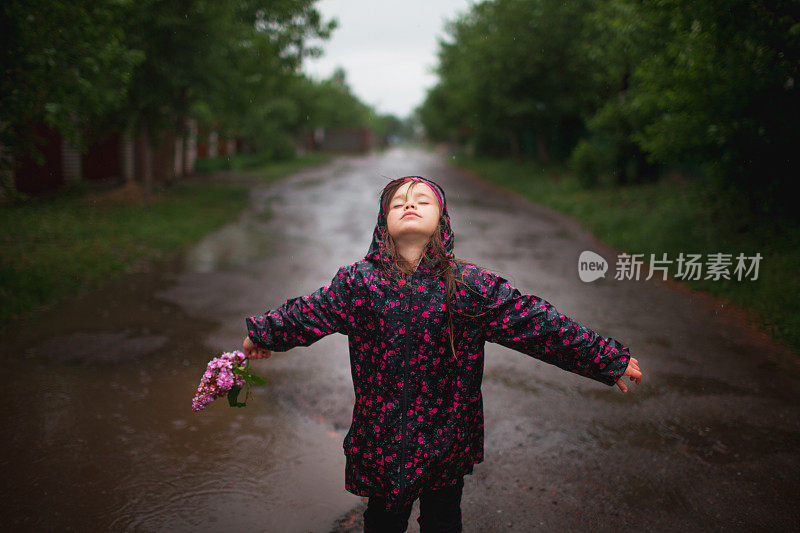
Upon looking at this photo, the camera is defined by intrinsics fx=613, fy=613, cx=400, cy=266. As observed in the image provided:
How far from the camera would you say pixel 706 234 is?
31.5ft

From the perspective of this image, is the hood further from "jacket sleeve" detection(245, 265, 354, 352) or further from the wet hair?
"jacket sleeve" detection(245, 265, 354, 352)

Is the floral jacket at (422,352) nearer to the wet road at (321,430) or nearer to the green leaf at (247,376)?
the green leaf at (247,376)

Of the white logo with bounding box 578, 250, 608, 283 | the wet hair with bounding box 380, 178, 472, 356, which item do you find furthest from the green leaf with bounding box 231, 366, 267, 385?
the white logo with bounding box 578, 250, 608, 283

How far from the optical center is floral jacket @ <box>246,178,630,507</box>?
7.38ft

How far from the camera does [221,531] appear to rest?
9.75 ft

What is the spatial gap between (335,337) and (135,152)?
1733 cm

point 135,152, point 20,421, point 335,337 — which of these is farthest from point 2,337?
point 135,152

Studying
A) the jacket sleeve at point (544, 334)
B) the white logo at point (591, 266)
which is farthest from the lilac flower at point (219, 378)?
the white logo at point (591, 266)

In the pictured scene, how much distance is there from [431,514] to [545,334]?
33.8 inches

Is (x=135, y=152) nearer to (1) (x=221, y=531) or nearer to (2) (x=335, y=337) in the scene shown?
(2) (x=335, y=337)
